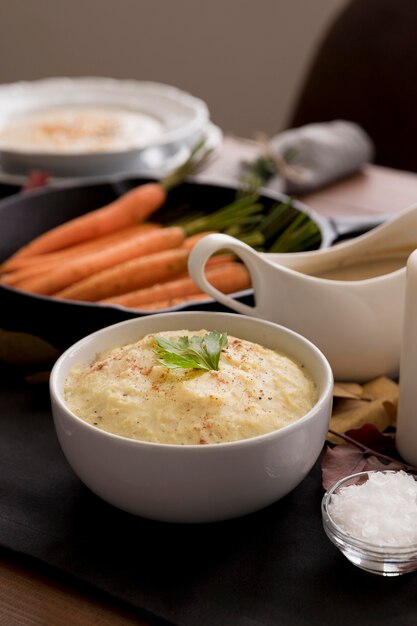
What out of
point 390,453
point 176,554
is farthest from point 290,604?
point 390,453

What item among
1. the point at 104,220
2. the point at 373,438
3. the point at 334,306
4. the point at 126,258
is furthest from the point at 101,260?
the point at 373,438

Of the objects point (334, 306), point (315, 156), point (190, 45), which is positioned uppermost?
point (334, 306)

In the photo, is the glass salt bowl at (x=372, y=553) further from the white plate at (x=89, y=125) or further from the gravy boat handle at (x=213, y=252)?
the white plate at (x=89, y=125)

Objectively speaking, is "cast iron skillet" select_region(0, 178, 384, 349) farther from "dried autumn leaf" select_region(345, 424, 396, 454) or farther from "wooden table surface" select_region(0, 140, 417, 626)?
"wooden table surface" select_region(0, 140, 417, 626)

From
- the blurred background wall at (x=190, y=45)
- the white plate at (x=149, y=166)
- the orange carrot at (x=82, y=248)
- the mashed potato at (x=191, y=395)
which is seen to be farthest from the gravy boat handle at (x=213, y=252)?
the blurred background wall at (x=190, y=45)

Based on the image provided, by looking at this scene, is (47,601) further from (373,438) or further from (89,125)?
(89,125)

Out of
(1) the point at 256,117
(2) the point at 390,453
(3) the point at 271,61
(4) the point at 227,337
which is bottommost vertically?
(1) the point at 256,117

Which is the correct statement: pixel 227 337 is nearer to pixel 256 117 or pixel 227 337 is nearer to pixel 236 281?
→ pixel 236 281
